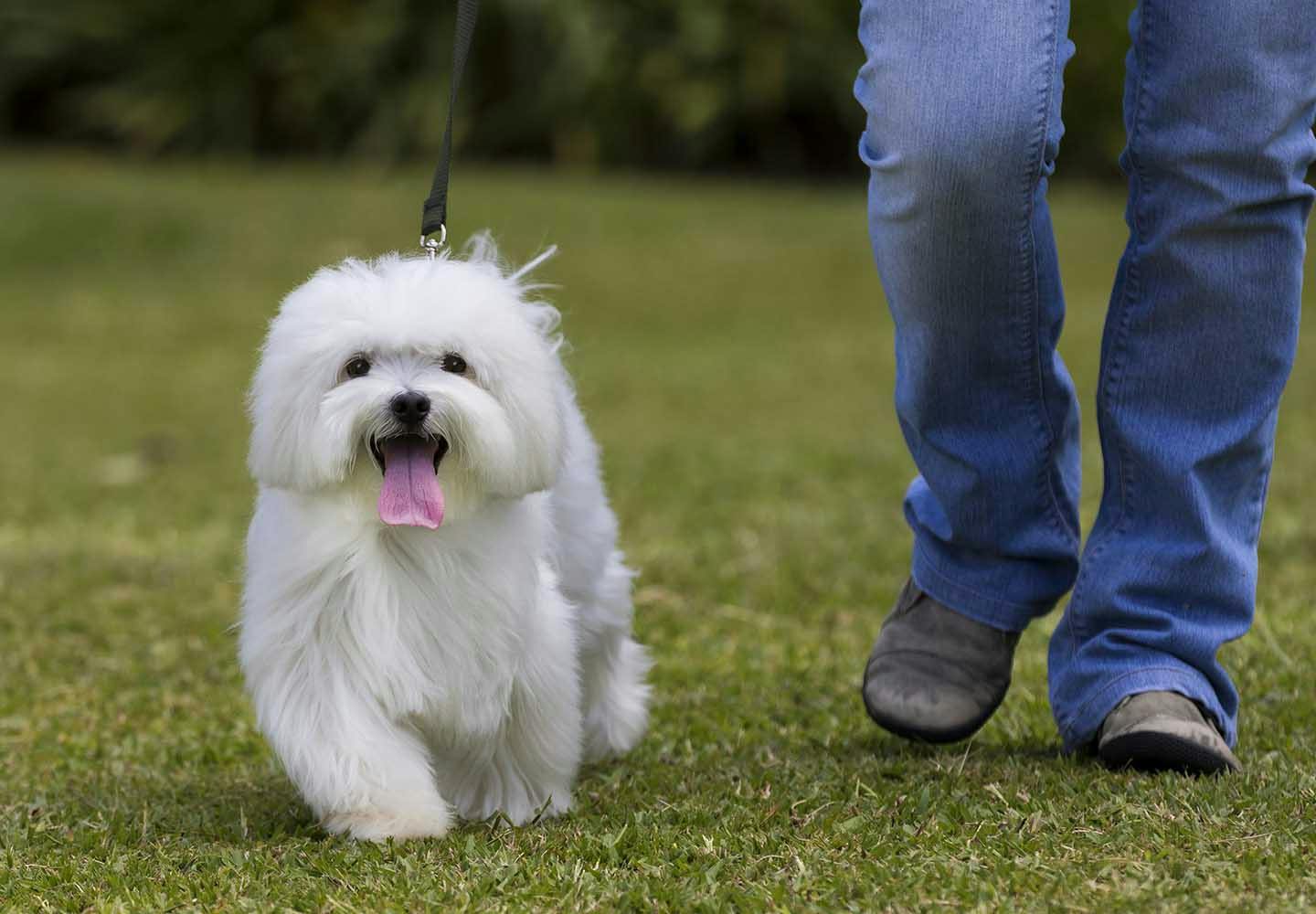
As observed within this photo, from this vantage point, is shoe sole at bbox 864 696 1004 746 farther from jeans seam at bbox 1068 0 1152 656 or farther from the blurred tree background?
the blurred tree background

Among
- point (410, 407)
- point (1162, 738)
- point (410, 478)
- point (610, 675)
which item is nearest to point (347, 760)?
point (410, 478)

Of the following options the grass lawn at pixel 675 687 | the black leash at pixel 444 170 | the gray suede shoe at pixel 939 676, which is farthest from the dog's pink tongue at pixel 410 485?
the gray suede shoe at pixel 939 676

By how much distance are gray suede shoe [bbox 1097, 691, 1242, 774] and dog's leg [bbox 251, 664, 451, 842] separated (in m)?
1.17

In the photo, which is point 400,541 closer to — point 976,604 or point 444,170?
point 444,170

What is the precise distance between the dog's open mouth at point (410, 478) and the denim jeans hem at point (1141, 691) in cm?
124

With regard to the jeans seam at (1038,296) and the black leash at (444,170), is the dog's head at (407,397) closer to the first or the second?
the black leash at (444,170)

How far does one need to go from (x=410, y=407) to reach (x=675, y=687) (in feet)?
5.39

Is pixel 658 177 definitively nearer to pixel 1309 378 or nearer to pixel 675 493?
pixel 1309 378

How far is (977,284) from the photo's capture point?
10.4 ft

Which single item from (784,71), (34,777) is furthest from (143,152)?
(34,777)

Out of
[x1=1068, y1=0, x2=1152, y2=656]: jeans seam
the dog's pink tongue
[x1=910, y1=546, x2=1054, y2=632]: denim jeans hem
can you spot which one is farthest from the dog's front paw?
[x1=1068, y1=0, x2=1152, y2=656]: jeans seam

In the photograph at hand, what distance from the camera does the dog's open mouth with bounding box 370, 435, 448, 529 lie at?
2.98 m

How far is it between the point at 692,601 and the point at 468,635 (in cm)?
227

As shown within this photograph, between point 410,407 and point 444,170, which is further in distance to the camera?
point 444,170
